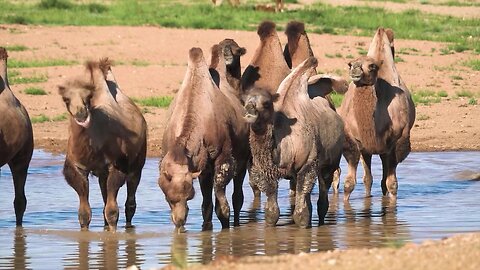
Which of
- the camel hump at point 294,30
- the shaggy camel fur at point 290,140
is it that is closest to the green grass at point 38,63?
the camel hump at point 294,30

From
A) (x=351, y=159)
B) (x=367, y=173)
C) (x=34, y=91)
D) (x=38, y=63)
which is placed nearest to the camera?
(x=351, y=159)

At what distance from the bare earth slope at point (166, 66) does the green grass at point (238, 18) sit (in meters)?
1.16

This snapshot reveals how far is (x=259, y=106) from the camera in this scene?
38.3 ft

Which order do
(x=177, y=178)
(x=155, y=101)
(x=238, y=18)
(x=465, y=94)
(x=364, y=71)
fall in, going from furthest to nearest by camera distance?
(x=238, y=18) < (x=465, y=94) < (x=155, y=101) < (x=364, y=71) < (x=177, y=178)

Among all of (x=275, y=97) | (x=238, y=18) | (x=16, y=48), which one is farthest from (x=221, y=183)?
(x=238, y=18)

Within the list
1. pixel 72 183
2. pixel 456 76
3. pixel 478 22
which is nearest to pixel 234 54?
pixel 72 183

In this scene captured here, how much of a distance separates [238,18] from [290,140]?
70.7ft

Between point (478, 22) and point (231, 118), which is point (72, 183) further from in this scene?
point (478, 22)

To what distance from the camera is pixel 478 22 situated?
35656 millimetres

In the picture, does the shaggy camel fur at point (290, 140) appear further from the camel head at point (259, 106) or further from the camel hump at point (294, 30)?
the camel hump at point (294, 30)

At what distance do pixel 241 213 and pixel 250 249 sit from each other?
3.01 m

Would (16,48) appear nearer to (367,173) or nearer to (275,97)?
(367,173)

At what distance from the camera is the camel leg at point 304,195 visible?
40.3 ft

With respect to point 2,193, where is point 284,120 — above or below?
above
